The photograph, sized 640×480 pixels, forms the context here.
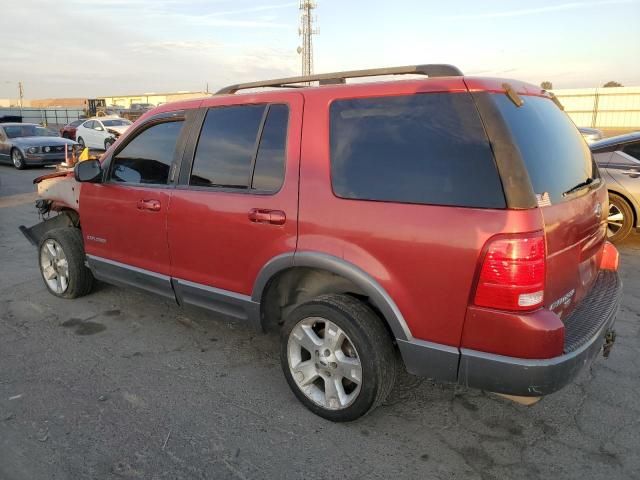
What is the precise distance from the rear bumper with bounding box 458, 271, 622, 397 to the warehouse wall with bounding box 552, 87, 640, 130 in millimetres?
30998

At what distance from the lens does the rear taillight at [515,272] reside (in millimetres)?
2197

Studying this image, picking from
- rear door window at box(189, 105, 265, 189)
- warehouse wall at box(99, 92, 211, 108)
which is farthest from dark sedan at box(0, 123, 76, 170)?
warehouse wall at box(99, 92, 211, 108)

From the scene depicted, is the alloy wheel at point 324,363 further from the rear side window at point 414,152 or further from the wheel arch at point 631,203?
the wheel arch at point 631,203

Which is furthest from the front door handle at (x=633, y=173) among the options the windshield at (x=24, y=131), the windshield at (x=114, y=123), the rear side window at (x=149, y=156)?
the windshield at (x=114, y=123)

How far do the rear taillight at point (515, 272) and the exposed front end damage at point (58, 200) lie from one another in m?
3.73

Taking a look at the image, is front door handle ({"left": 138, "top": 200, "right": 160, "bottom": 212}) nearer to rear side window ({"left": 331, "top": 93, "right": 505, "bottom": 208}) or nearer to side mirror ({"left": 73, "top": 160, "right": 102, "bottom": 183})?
side mirror ({"left": 73, "top": 160, "right": 102, "bottom": 183})

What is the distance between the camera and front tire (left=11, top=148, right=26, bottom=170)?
1561 cm

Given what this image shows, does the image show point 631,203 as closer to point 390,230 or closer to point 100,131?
point 390,230

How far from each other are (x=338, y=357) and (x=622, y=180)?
5.48 m

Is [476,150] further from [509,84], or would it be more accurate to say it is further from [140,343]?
[140,343]

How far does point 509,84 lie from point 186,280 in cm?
241

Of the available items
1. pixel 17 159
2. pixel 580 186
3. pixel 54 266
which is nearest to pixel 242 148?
pixel 580 186

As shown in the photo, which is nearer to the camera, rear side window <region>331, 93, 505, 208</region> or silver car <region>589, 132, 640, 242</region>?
rear side window <region>331, 93, 505, 208</region>

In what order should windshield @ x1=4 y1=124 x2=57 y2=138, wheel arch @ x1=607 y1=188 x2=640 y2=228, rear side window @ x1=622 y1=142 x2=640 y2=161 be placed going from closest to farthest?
wheel arch @ x1=607 y1=188 x2=640 y2=228
rear side window @ x1=622 y1=142 x2=640 y2=161
windshield @ x1=4 y1=124 x2=57 y2=138
